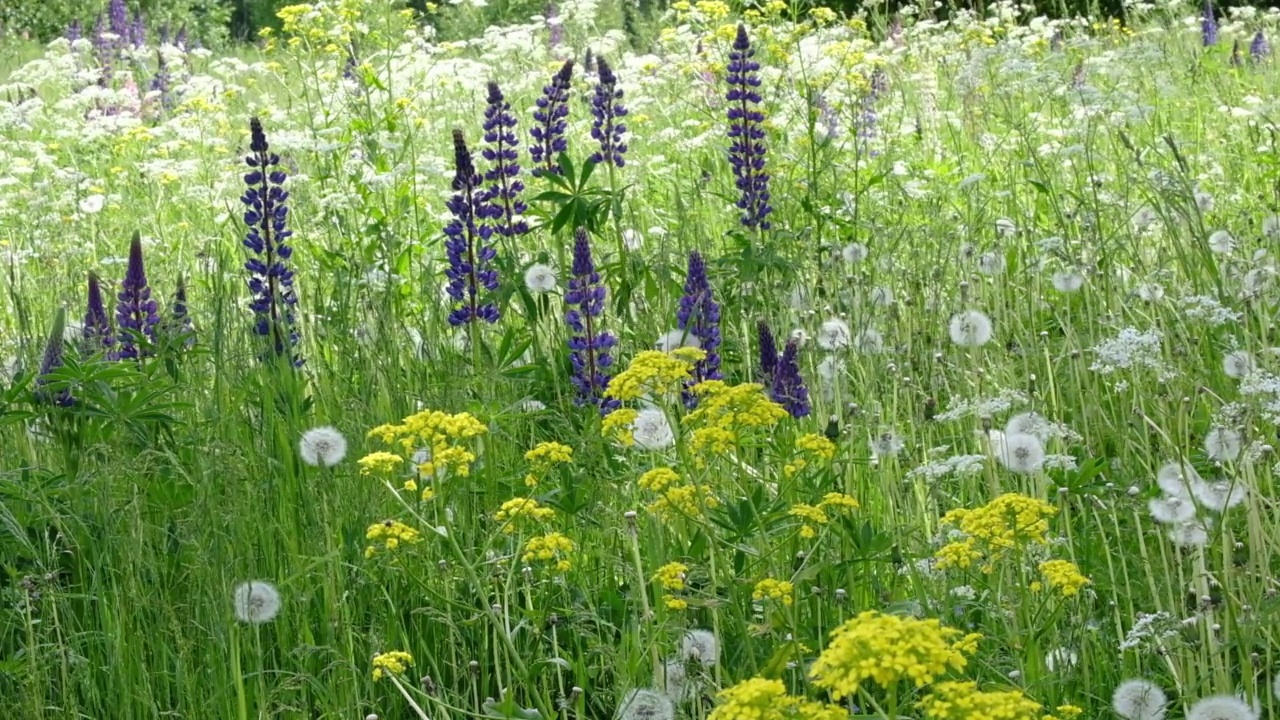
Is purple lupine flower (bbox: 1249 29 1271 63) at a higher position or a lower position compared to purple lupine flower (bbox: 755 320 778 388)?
lower

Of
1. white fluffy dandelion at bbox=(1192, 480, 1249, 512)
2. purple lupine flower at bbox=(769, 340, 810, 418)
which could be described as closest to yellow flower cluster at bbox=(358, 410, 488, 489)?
purple lupine flower at bbox=(769, 340, 810, 418)

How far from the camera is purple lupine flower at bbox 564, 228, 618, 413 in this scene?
3297mm

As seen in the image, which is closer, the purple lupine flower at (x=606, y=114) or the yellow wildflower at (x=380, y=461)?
the yellow wildflower at (x=380, y=461)

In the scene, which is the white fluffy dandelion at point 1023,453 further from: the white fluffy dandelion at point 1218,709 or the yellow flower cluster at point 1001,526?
the white fluffy dandelion at point 1218,709

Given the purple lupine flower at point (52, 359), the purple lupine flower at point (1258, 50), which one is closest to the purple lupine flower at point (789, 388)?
the purple lupine flower at point (52, 359)

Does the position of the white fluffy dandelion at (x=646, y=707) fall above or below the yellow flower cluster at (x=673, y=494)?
below

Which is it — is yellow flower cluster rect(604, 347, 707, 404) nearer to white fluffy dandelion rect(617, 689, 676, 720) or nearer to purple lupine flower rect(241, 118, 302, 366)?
white fluffy dandelion rect(617, 689, 676, 720)

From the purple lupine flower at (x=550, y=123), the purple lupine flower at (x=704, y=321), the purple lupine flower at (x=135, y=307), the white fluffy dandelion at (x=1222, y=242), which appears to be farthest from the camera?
the purple lupine flower at (x=550, y=123)

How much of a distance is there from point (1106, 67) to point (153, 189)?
4359mm

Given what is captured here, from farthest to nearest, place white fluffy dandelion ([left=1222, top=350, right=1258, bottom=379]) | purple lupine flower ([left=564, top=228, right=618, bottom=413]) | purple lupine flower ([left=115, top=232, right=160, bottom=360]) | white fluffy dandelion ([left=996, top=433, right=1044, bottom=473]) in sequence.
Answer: purple lupine flower ([left=115, top=232, right=160, bottom=360]) < purple lupine flower ([left=564, top=228, right=618, bottom=413]) < white fluffy dandelion ([left=1222, top=350, right=1258, bottom=379]) < white fluffy dandelion ([left=996, top=433, right=1044, bottom=473])

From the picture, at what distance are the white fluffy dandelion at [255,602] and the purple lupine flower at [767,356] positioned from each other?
1.09m

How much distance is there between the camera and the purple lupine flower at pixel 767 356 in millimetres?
2924

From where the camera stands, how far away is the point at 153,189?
22.2 ft

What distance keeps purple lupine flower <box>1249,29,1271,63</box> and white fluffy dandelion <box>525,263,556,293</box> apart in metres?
6.15
